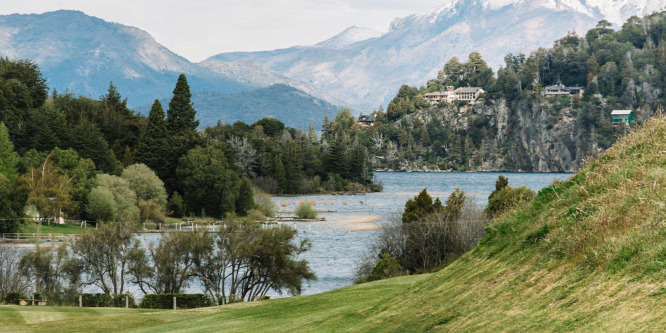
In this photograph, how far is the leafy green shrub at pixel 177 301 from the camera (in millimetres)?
37719

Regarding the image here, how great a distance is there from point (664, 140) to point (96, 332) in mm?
17569

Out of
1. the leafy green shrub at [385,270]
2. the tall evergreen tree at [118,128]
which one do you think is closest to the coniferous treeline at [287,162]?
the tall evergreen tree at [118,128]

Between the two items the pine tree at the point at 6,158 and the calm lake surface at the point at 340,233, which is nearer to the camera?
the calm lake surface at the point at 340,233

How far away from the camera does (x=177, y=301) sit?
37.7 metres

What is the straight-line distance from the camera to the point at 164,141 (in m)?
97.1

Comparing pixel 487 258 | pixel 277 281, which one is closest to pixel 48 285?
A: pixel 277 281

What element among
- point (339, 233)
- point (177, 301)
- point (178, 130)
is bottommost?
point (339, 233)

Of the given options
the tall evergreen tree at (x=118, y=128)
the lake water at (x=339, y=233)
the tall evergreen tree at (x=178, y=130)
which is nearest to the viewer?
the lake water at (x=339, y=233)

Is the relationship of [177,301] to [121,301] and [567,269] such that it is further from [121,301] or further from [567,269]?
[567,269]

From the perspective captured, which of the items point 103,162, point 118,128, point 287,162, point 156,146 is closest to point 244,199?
point 156,146

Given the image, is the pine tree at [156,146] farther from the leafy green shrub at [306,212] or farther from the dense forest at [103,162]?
the leafy green shrub at [306,212]

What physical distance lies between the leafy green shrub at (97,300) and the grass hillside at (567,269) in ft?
75.6

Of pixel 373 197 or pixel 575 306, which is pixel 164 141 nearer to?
pixel 373 197

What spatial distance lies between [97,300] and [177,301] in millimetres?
4674
